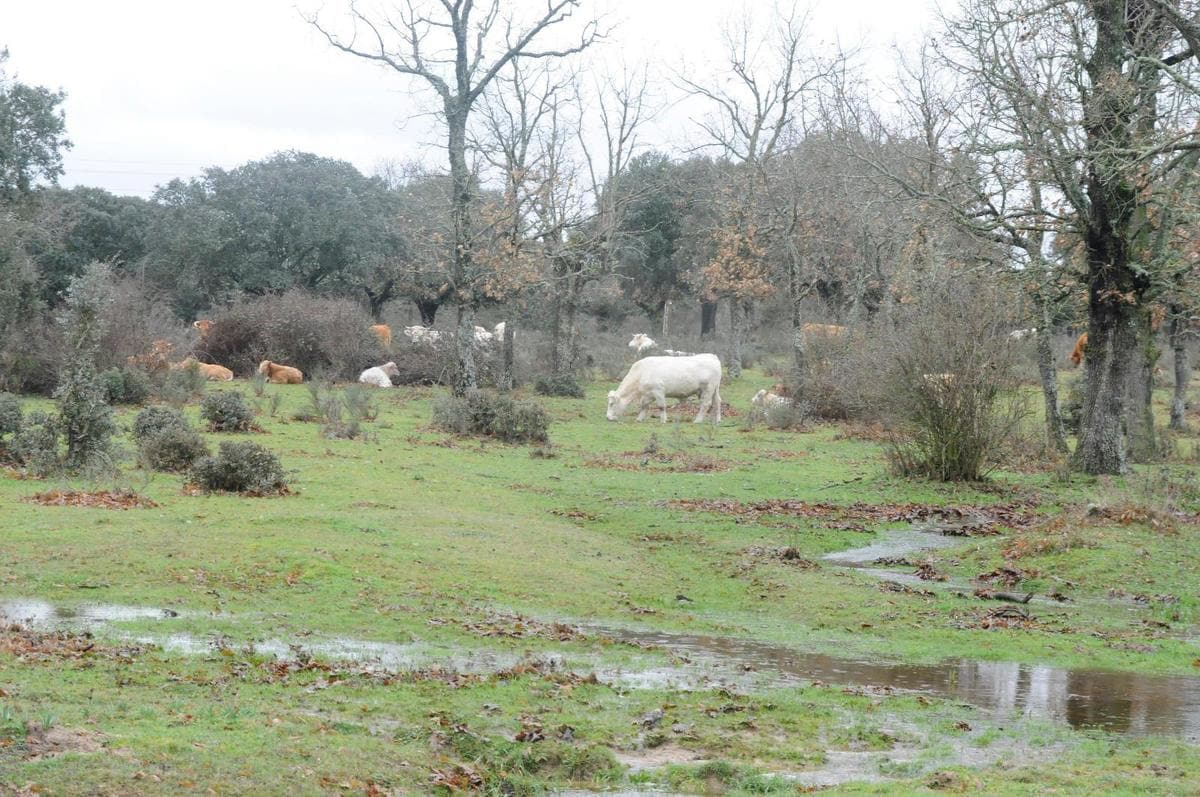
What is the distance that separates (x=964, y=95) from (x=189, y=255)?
3954 cm

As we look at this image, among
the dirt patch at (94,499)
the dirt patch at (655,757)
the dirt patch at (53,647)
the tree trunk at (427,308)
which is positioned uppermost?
the tree trunk at (427,308)

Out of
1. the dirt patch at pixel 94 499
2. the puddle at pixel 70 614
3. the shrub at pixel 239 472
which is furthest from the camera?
the shrub at pixel 239 472

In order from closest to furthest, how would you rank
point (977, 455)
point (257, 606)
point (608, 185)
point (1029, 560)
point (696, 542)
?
point (257, 606), point (1029, 560), point (696, 542), point (977, 455), point (608, 185)

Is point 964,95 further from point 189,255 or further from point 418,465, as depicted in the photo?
point 189,255

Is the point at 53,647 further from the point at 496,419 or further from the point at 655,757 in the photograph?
the point at 496,419

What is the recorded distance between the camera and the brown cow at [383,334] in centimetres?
4222

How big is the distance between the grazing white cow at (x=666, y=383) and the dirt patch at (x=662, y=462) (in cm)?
806

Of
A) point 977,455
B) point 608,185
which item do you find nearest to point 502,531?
point 977,455

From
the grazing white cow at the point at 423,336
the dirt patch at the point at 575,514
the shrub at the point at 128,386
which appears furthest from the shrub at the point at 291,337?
the dirt patch at the point at 575,514

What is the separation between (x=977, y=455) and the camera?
21250mm

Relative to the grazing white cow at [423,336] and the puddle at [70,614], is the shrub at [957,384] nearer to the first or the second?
the puddle at [70,614]

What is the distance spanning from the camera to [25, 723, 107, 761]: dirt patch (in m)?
5.96

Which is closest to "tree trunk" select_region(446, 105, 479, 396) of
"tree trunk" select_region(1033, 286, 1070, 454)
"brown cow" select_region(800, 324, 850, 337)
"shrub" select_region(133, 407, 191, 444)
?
"brown cow" select_region(800, 324, 850, 337)

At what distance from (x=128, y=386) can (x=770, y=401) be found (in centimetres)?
1707
